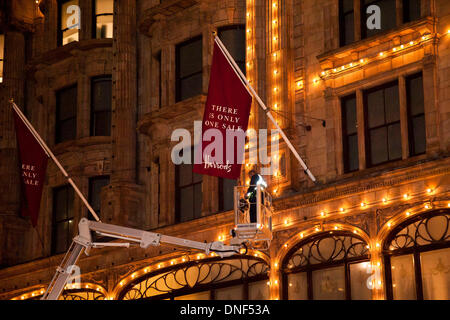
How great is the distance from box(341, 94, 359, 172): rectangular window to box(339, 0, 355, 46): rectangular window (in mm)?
1683

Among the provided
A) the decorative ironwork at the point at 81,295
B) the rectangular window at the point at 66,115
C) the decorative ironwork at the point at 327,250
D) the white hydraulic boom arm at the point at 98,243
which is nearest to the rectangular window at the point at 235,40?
the decorative ironwork at the point at 327,250

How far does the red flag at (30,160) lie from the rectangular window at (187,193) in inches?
172

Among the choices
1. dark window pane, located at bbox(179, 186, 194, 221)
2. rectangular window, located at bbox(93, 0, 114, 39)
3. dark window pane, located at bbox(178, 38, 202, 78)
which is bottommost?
dark window pane, located at bbox(179, 186, 194, 221)

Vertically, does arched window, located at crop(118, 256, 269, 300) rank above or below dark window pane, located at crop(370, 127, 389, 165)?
below

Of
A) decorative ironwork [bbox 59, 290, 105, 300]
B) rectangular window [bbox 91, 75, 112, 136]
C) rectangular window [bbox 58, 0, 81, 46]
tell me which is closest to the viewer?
decorative ironwork [bbox 59, 290, 105, 300]

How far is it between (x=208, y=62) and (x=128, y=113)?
3.85 meters

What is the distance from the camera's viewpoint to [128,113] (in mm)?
33844

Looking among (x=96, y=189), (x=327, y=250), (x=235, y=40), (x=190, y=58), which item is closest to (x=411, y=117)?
(x=327, y=250)

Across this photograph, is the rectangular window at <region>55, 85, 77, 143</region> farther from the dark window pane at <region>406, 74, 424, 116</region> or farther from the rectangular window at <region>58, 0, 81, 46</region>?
the dark window pane at <region>406, 74, 424, 116</region>

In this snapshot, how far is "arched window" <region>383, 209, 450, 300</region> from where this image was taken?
79.0 feet

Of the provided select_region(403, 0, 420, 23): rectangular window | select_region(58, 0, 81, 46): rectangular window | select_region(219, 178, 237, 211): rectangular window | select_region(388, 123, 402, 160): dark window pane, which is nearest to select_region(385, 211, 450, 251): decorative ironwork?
select_region(388, 123, 402, 160): dark window pane

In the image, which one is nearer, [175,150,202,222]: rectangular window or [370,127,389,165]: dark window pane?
[370,127,389,165]: dark window pane

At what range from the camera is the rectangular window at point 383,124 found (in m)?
26.3

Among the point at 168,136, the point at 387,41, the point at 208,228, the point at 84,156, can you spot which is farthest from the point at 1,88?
the point at 387,41
